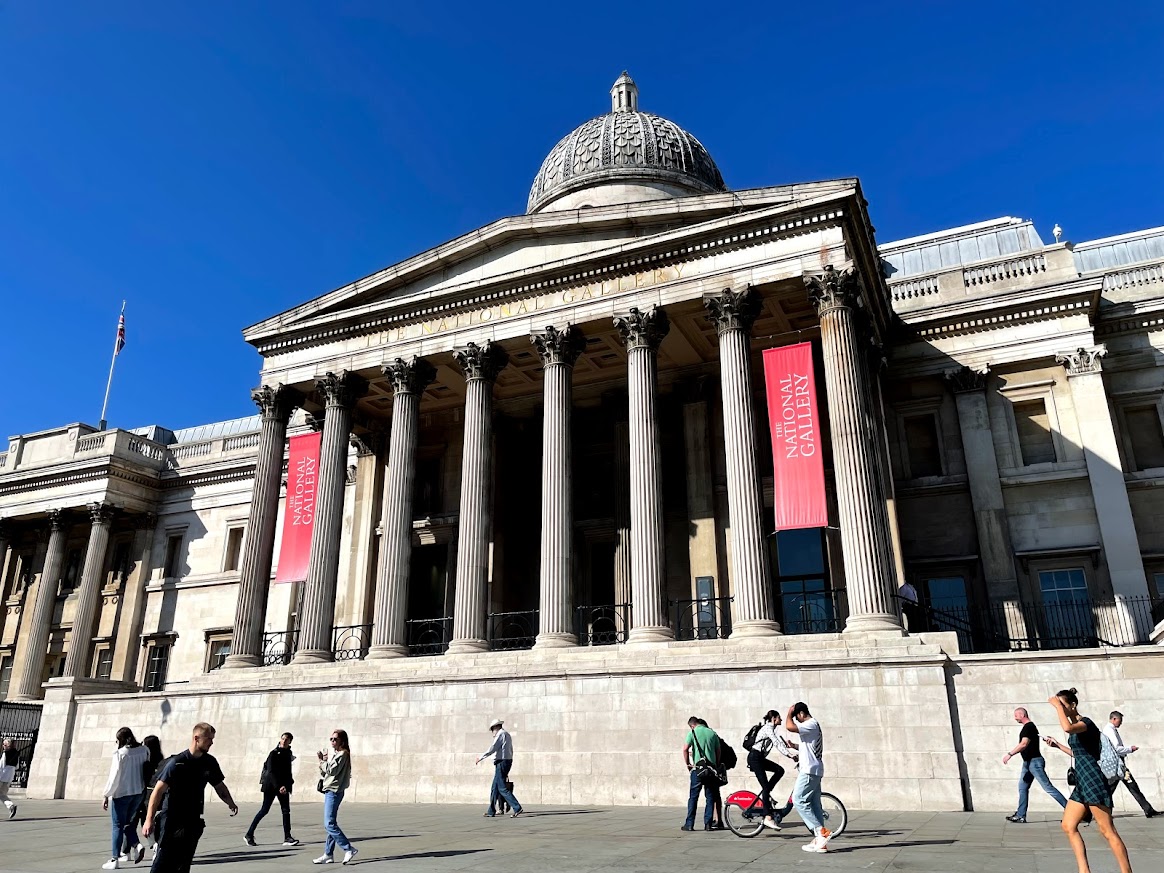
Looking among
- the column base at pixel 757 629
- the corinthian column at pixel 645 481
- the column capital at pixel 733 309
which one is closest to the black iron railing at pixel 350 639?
the corinthian column at pixel 645 481

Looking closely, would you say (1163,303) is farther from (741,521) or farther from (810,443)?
(741,521)

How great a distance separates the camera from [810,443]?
63.3 ft

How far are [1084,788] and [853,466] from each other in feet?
38.5

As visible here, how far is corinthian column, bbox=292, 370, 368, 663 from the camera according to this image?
2302 cm

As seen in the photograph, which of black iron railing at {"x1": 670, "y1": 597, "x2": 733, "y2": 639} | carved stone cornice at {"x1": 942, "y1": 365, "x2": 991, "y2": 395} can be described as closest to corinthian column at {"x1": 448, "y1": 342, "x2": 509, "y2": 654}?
black iron railing at {"x1": 670, "y1": 597, "x2": 733, "y2": 639}

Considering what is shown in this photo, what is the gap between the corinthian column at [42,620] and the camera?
3716 cm

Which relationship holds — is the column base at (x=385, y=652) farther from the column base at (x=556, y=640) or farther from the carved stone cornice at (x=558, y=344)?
the carved stone cornice at (x=558, y=344)

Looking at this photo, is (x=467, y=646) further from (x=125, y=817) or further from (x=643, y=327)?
(x=125, y=817)

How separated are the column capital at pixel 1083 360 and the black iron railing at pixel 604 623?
1437 centimetres

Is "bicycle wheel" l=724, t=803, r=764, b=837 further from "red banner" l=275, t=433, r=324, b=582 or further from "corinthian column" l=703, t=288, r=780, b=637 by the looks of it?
"red banner" l=275, t=433, r=324, b=582

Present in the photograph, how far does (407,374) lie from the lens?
25016mm

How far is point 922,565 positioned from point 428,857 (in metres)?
18.5

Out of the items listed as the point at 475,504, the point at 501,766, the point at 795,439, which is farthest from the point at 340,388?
the point at 501,766

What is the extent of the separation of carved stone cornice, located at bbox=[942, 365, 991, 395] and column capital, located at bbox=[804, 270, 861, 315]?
7498mm
